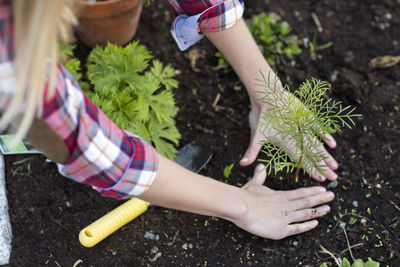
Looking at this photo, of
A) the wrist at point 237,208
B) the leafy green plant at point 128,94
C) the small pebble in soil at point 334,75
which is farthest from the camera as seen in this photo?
the small pebble in soil at point 334,75

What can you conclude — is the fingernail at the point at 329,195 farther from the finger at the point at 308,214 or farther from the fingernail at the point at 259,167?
the fingernail at the point at 259,167

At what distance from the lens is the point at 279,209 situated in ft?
6.41

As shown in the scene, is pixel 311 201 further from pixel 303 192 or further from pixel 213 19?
pixel 213 19

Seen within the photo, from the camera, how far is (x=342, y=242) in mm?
1980

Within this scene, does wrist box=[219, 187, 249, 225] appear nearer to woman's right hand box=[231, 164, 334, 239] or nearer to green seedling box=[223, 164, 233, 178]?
woman's right hand box=[231, 164, 334, 239]

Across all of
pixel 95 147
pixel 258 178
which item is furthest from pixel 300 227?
pixel 95 147

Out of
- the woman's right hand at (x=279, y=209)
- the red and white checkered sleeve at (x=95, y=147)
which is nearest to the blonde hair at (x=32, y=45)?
the red and white checkered sleeve at (x=95, y=147)

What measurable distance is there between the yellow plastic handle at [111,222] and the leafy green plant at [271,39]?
1019 millimetres

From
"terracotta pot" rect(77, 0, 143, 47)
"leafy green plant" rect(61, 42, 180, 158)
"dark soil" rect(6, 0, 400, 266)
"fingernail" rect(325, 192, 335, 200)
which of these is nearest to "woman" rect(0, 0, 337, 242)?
"fingernail" rect(325, 192, 335, 200)

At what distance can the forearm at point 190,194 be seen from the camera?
1420 millimetres

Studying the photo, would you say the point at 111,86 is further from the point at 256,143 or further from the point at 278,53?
the point at 278,53

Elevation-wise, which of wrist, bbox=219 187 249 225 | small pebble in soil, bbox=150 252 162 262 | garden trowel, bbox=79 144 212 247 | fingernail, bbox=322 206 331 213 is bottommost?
fingernail, bbox=322 206 331 213

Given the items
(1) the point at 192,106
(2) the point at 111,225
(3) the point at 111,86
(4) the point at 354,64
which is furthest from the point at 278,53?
(2) the point at 111,225

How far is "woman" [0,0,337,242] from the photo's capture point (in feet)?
3.18
